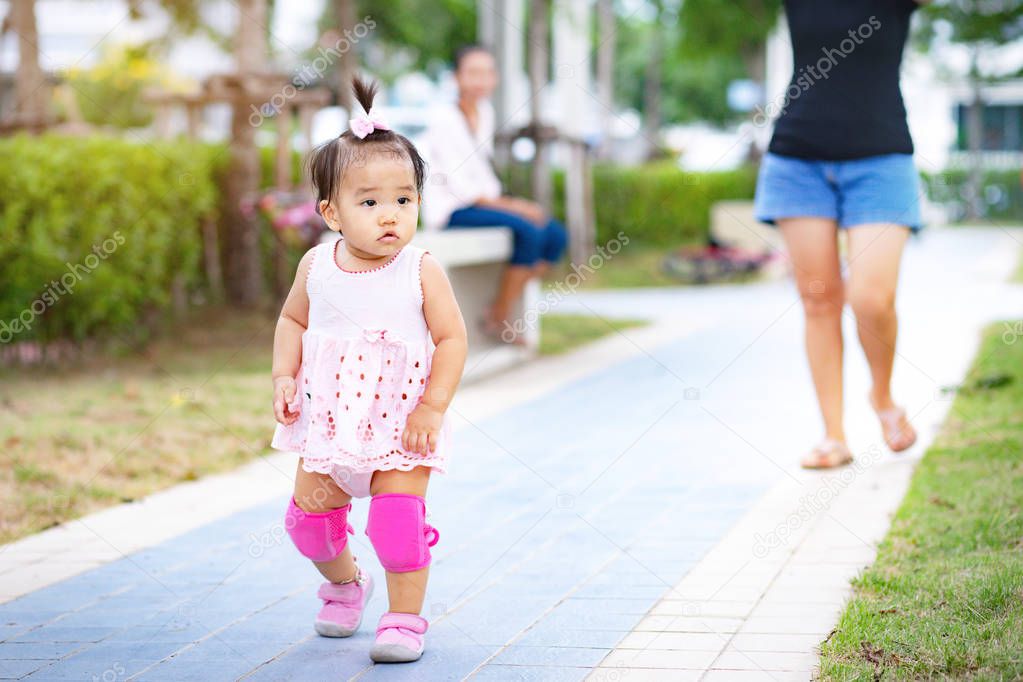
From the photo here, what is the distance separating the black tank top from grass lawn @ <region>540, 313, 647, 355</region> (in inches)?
178

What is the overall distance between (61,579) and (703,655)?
1971 mm

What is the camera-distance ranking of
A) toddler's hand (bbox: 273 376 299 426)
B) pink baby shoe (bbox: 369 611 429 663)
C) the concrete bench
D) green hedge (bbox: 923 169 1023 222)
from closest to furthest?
pink baby shoe (bbox: 369 611 429 663) < toddler's hand (bbox: 273 376 299 426) < the concrete bench < green hedge (bbox: 923 169 1023 222)

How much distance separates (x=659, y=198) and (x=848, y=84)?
1602 cm

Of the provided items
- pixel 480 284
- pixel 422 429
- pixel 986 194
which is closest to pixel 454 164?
pixel 480 284

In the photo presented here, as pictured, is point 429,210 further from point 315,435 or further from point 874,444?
point 315,435

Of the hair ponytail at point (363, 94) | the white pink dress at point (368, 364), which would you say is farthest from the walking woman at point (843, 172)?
the white pink dress at point (368, 364)

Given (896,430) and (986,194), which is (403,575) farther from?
(986,194)

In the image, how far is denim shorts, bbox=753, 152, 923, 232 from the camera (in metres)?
5.34

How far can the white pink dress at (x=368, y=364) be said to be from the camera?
3.40 metres

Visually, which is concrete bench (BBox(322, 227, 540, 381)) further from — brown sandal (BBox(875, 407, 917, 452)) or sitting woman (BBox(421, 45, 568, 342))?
brown sandal (BBox(875, 407, 917, 452))

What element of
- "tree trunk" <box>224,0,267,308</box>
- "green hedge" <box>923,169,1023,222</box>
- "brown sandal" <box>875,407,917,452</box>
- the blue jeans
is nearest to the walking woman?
"brown sandal" <box>875,407,917,452</box>

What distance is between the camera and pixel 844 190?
5.44 m

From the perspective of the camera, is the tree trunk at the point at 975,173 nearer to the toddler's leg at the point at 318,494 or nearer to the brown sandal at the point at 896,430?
the brown sandal at the point at 896,430

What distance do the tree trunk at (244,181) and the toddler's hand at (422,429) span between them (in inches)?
292
